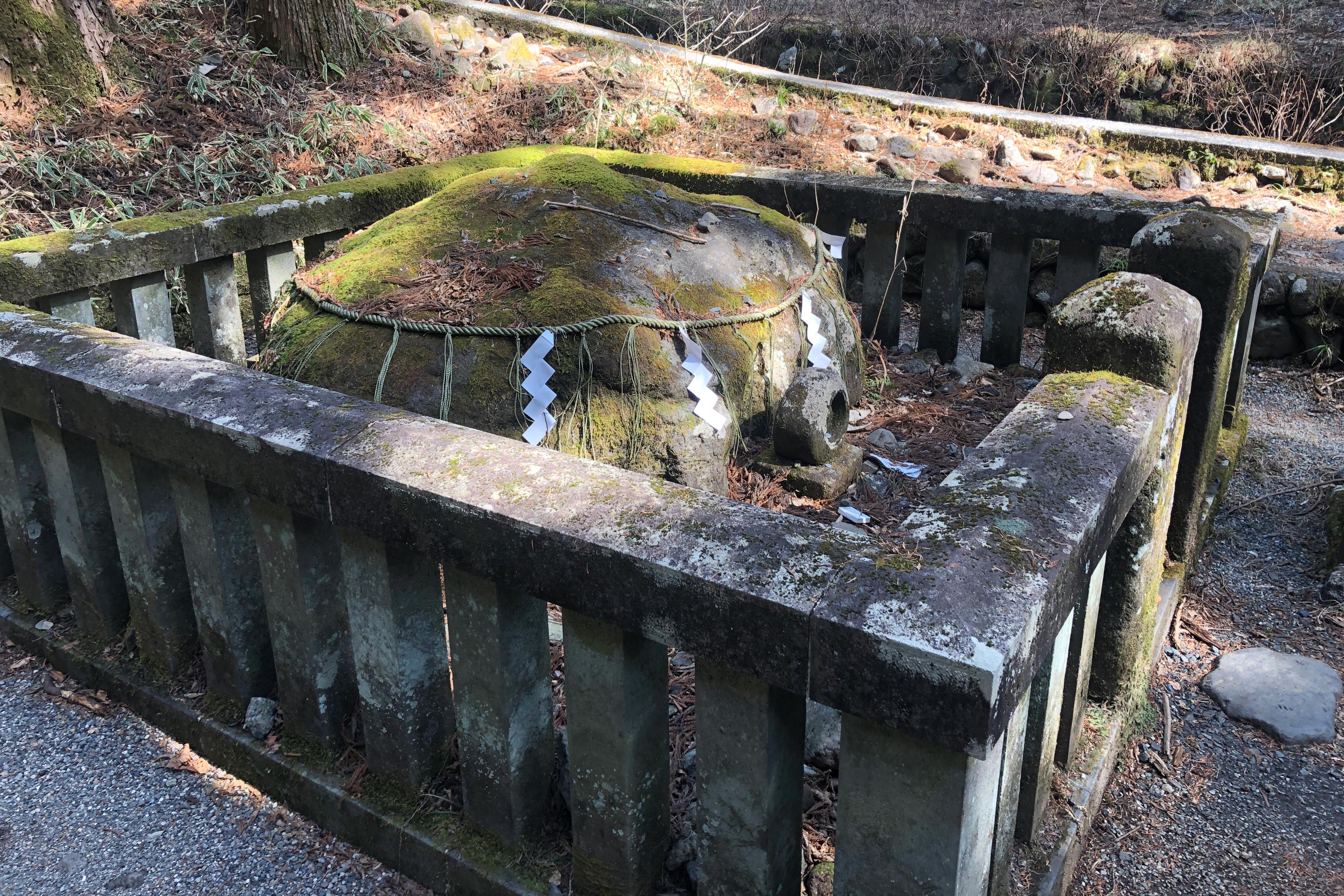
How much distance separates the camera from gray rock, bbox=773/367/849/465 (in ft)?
11.1

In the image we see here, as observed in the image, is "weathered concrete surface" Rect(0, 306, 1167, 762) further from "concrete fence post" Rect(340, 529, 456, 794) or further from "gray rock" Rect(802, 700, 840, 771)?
"gray rock" Rect(802, 700, 840, 771)

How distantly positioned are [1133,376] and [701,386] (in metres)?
1.51

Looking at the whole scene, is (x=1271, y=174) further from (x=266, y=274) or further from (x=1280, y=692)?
(x=266, y=274)

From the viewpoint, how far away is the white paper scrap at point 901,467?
3.67 metres

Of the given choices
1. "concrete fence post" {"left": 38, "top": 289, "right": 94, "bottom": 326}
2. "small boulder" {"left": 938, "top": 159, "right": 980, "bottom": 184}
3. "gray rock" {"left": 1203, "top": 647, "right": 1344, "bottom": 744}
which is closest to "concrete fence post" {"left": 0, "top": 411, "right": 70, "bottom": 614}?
"concrete fence post" {"left": 38, "top": 289, "right": 94, "bottom": 326}

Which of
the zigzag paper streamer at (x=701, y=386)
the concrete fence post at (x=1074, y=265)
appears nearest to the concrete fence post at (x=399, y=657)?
the zigzag paper streamer at (x=701, y=386)

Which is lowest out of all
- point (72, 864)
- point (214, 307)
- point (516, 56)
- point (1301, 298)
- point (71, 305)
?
point (72, 864)

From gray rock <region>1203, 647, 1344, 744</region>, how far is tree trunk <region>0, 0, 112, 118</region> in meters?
7.35

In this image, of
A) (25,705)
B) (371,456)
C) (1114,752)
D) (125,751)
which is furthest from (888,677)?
(25,705)

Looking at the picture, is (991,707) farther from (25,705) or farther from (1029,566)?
(25,705)

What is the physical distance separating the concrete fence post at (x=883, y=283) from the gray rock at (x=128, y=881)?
11.7ft

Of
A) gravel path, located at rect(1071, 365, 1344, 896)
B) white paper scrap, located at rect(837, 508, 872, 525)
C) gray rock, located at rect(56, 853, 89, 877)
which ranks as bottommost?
gravel path, located at rect(1071, 365, 1344, 896)

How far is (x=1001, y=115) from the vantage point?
322 inches

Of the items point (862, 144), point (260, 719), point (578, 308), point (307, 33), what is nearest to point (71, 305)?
point (578, 308)
